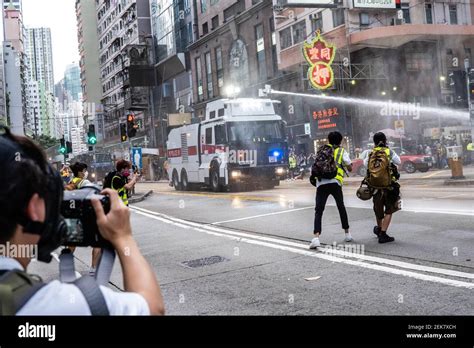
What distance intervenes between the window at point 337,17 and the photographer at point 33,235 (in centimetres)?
3244

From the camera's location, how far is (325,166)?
8.04m

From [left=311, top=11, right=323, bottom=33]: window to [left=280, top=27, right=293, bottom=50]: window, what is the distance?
111 inches

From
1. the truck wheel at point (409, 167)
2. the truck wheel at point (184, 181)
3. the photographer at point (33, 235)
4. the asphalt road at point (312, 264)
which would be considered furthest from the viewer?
the truck wheel at point (409, 167)

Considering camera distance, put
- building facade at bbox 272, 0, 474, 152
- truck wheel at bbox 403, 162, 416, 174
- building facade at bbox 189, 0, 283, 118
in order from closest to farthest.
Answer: truck wheel at bbox 403, 162, 416, 174 → building facade at bbox 272, 0, 474, 152 → building facade at bbox 189, 0, 283, 118

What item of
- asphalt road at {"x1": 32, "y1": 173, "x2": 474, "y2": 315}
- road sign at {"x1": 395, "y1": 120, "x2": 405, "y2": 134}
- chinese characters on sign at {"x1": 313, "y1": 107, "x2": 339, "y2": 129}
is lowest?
asphalt road at {"x1": 32, "y1": 173, "x2": 474, "y2": 315}

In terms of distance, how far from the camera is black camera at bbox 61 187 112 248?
5.43 feet

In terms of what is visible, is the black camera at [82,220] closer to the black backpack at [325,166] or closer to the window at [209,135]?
the black backpack at [325,166]

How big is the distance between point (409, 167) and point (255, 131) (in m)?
10.1

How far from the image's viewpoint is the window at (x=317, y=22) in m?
33.6

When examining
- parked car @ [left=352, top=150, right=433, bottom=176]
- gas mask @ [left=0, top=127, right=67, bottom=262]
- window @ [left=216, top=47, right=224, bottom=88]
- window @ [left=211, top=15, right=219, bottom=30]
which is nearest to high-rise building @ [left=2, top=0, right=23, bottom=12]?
window @ [left=211, top=15, right=219, bottom=30]

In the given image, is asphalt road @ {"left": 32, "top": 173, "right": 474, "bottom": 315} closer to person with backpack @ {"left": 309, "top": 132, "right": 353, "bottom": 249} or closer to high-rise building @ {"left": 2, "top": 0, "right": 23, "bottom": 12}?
person with backpack @ {"left": 309, "top": 132, "right": 353, "bottom": 249}

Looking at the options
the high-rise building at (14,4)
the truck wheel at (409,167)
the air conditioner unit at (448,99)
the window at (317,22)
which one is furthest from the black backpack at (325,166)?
the high-rise building at (14,4)

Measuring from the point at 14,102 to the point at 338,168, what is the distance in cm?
12579
